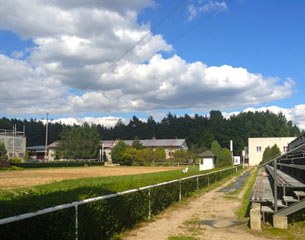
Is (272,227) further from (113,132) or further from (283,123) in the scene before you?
(113,132)

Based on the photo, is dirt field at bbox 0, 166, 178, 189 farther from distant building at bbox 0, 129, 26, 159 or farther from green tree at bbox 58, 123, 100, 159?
green tree at bbox 58, 123, 100, 159

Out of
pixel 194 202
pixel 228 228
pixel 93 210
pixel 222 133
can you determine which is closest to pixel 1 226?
pixel 93 210

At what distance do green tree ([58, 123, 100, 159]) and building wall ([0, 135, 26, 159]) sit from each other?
3350 centimetres

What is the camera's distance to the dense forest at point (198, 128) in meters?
148

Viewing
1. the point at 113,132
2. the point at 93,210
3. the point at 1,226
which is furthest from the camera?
the point at 113,132

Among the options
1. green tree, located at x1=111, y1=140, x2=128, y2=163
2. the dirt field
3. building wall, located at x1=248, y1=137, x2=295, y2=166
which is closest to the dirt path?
the dirt field

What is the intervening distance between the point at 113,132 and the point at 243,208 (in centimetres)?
18191

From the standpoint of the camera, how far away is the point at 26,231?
18.7ft

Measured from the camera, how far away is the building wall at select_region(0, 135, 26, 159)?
3152 inches

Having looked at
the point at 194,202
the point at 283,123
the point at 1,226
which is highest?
the point at 283,123

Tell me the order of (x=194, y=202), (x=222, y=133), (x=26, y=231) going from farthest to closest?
(x=222, y=133) → (x=194, y=202) → (x=26, y=231)

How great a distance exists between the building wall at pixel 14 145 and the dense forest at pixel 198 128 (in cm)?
5265

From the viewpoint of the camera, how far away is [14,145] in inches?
3253

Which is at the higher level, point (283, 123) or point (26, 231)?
point (283, 123)
